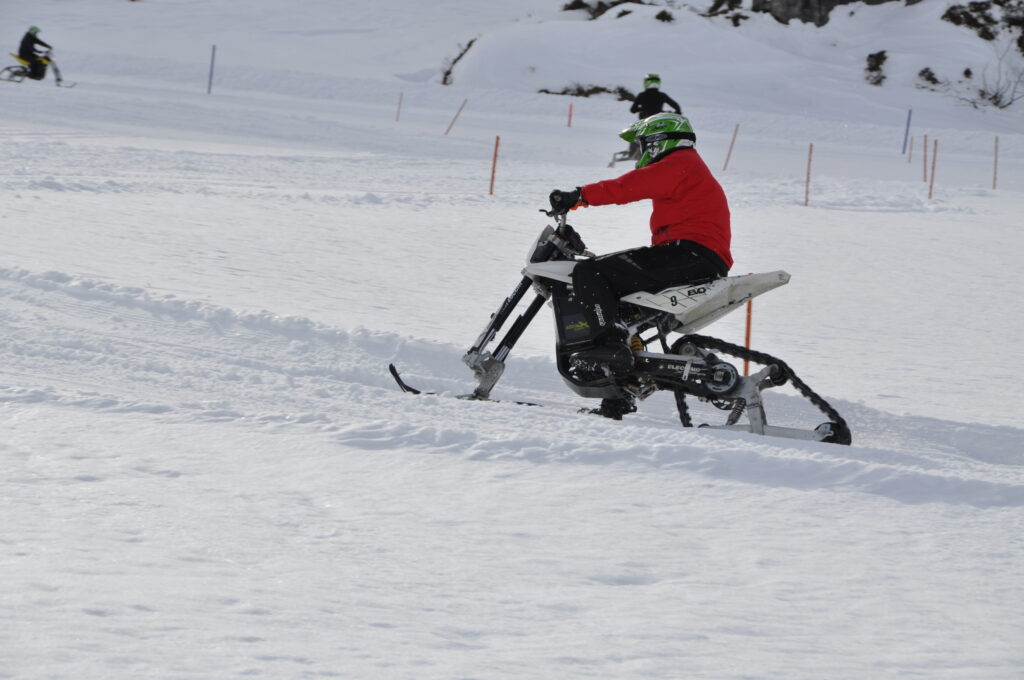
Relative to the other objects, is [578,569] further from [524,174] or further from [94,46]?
[94,46]

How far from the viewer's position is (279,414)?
4.89 metres

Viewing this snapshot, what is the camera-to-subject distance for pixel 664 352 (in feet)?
18.3

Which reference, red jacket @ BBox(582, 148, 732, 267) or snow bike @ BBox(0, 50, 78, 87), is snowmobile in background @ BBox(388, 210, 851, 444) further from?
snow bike @ BBox(0, 50, 78, 87)

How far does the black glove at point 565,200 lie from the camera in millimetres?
5262

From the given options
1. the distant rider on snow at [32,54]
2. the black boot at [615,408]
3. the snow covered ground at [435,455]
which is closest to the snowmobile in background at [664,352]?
the black boot at [615,408]

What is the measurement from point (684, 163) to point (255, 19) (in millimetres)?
39289

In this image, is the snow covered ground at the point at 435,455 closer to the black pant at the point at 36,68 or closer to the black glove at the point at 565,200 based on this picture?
the black glove at the point at 565,200

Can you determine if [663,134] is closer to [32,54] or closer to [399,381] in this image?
[399,381]

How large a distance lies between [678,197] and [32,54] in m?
21.7

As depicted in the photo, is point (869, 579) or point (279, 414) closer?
point (869, 579)

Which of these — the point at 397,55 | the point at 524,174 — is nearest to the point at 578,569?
the point at 524,174

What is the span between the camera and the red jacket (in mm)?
5309

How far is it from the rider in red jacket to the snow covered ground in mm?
511

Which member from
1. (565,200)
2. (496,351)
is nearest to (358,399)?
(496,351)
